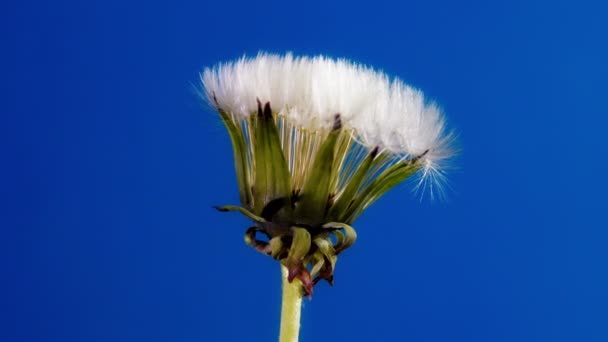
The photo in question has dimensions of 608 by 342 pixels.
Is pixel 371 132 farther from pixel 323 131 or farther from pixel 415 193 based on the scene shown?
pixel 415 193

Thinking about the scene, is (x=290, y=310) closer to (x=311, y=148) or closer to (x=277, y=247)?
(x=277, y=247)

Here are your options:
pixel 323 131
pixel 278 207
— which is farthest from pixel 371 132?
pixel 278 207

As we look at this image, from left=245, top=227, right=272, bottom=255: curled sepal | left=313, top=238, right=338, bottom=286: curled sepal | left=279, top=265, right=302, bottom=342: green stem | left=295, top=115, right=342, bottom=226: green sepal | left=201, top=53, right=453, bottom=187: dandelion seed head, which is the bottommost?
left=279, top=265, right=302, bottom=342: green stem

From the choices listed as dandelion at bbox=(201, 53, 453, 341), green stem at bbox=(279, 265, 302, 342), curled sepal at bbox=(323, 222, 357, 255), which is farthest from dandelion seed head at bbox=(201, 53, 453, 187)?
green stem at bbox=(279, 265, 302, 342)

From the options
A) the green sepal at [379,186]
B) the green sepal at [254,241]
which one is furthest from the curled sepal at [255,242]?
the green sepal at [379,186]

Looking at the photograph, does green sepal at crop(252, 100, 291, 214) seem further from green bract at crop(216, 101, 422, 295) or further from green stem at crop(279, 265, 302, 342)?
green stem at crop(279, 265, 302, 342)

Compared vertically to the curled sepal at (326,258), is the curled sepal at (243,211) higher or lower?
higher

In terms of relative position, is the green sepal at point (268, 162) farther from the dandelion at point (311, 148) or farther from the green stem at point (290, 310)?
the green stem at point (290, 310)
